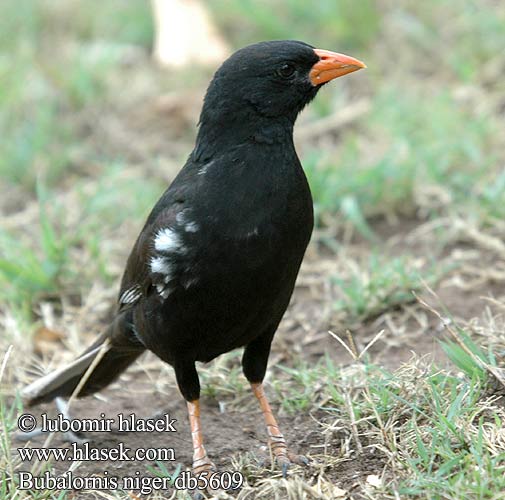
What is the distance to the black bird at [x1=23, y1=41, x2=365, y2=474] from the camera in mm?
3734

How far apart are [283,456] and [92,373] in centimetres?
114

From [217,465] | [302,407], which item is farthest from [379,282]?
[217,465]

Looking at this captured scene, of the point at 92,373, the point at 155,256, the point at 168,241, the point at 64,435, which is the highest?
the point at 168,241

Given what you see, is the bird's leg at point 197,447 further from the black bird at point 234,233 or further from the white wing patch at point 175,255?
the white wing patch at point 175,255

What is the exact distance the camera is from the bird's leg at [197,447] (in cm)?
403

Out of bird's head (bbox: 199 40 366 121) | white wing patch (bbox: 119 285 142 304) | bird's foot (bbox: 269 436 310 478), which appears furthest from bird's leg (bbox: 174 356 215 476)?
bird's head (bbox: 199 40 366 121)

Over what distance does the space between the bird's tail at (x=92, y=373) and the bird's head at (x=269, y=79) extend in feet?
3.86

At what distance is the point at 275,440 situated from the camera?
13.4 feet

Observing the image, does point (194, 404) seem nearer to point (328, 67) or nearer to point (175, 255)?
point (175, 255)

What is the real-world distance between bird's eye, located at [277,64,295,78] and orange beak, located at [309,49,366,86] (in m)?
0.10

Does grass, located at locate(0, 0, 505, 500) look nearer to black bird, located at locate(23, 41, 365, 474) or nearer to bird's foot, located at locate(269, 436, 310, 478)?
bird's foot, located at locate(269, 436, 310, 478)

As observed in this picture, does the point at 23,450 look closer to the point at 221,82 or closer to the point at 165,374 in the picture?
the point at 165,374

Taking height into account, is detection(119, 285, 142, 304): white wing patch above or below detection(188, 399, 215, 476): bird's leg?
above

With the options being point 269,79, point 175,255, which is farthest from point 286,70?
point 175,255
